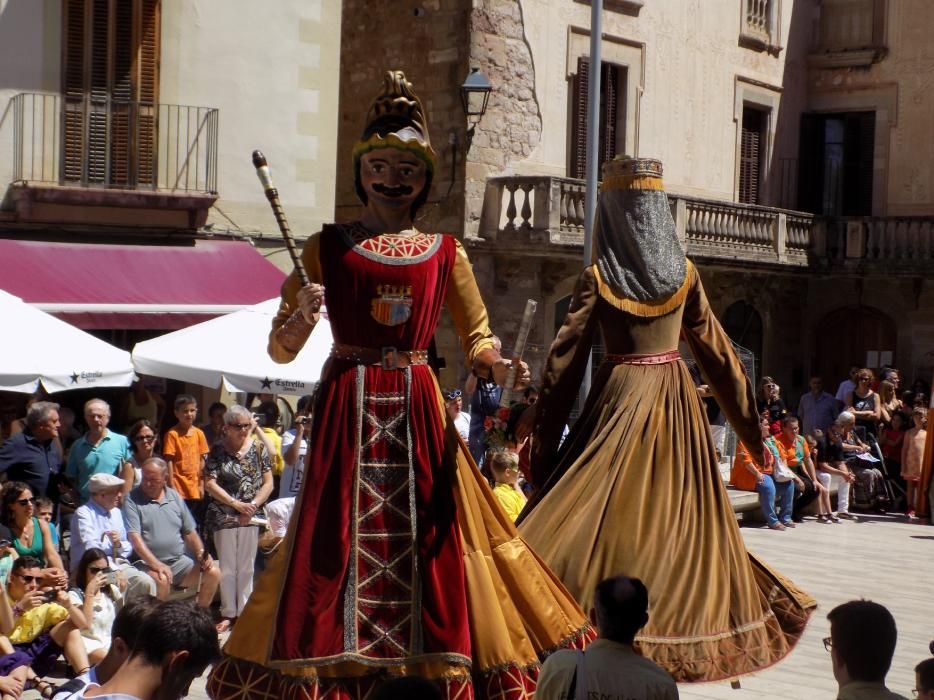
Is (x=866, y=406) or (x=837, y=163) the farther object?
(x=837, y=163)

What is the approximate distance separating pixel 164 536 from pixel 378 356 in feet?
13.4

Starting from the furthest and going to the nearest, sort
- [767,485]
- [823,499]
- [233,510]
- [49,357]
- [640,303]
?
[823,499], [767,485], [49,357], [233,510], [640,303]

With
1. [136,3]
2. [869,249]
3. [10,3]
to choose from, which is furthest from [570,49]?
[10,3]

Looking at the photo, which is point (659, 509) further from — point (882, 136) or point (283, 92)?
point (882, 136)

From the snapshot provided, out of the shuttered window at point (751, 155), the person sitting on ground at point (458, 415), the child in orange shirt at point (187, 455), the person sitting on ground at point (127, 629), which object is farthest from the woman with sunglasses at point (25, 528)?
the shuttered window at point (751, 155)

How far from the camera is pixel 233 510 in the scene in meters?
9.28

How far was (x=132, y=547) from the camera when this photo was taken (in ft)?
28.8

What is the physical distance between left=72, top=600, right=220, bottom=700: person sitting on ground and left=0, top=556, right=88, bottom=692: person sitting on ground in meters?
4.23

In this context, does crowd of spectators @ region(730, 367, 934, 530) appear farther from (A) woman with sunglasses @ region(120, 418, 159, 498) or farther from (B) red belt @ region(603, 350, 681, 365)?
(B) red belt @ region(603, 350, 681, 365)

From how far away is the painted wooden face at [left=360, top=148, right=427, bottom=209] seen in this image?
215 inches

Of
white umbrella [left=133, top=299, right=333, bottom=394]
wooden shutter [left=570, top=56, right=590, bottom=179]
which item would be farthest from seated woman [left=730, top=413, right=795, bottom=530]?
wooden shutter [left=570, top=56, right=590, bottom=179]

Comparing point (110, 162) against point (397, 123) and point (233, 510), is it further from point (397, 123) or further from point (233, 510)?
point (397, 123)

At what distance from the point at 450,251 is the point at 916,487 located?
11806mm

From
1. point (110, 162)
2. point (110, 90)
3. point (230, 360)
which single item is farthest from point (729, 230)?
point (230, 360)
